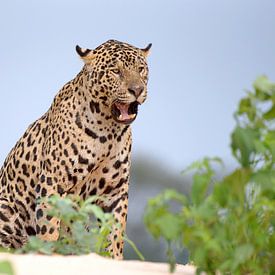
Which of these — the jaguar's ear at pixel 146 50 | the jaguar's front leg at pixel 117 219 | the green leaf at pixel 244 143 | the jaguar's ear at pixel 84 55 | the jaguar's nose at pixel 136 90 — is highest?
the jaguar's ear at pixel 146 50

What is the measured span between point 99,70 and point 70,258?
14.4ft

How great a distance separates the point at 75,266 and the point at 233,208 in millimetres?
963

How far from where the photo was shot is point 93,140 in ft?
34.8

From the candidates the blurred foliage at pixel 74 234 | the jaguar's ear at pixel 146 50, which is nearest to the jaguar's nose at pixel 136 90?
the jaguar's ear at pixel 146 50

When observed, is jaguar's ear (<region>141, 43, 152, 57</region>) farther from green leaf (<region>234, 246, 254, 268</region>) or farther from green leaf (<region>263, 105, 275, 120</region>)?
green leaf (<region>234, 246, 254, 268</region>)

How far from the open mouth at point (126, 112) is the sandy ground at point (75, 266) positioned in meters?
3.71

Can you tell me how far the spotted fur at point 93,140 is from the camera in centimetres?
1052

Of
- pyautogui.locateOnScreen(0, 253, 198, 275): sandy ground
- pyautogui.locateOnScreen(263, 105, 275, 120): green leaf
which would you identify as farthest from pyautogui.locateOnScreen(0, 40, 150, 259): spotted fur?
pyautogui.locateOnScreen(263, 105, 275, 120): green leaf

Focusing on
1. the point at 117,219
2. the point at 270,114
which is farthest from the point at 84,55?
the point at 270,114

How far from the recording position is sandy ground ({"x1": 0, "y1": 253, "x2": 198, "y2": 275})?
6.01m

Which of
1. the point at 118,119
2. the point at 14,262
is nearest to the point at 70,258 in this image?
the point at 14,262

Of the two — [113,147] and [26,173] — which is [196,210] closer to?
[113,147]

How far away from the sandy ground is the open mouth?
3.71 meters

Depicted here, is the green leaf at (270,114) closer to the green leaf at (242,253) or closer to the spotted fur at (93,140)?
the green leaf at (242,253)
